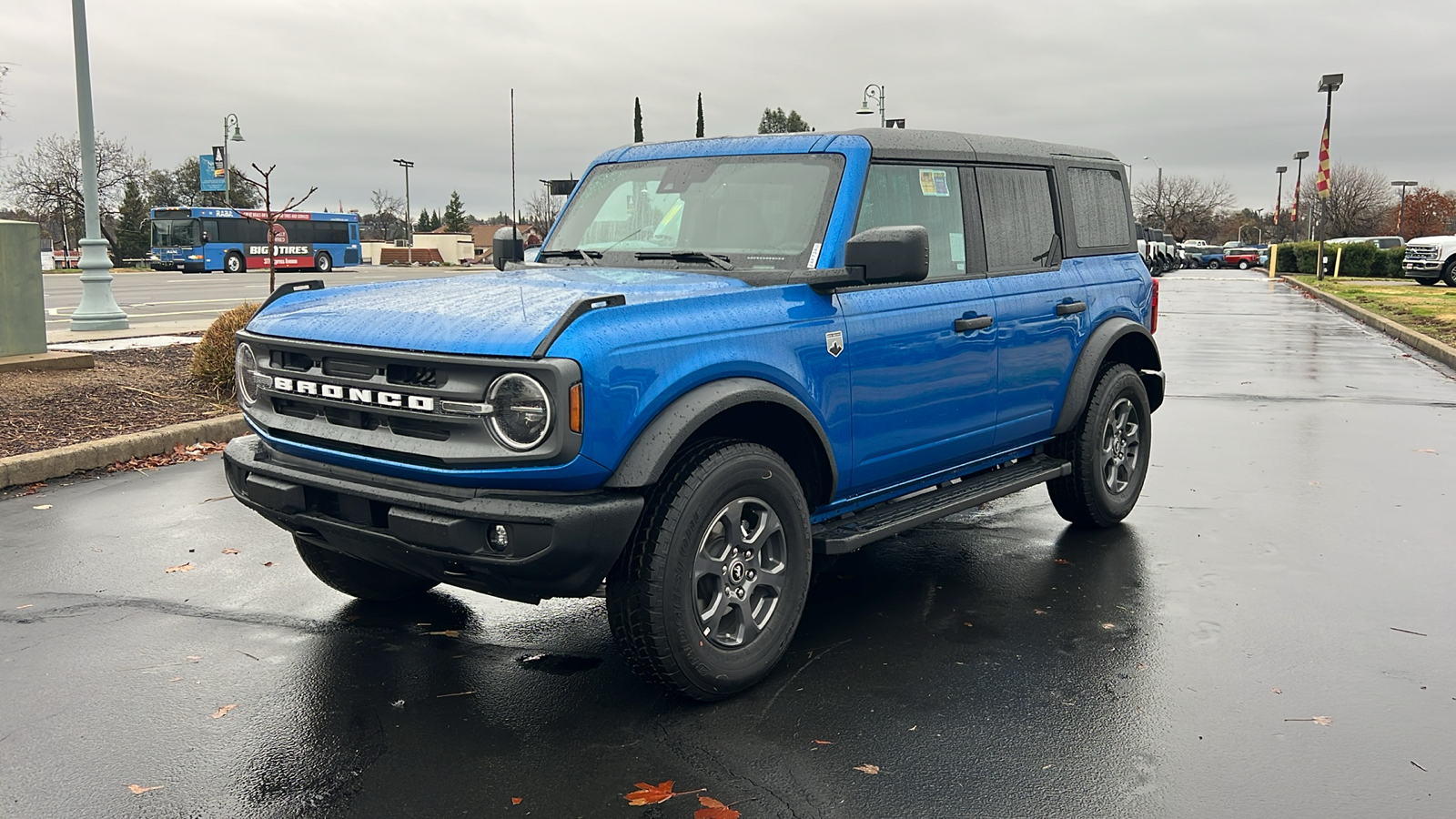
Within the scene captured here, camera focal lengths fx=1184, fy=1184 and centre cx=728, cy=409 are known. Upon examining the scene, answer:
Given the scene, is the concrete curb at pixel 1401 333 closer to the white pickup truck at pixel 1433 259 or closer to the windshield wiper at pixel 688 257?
the white pickup truck at pixel 1433 259

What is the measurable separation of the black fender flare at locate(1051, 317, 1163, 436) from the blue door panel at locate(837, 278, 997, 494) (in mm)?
741

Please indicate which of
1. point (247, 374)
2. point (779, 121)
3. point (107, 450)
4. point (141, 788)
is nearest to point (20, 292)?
point (107, 450)

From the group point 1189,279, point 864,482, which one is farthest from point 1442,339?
point 1189,279

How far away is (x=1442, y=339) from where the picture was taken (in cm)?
1730

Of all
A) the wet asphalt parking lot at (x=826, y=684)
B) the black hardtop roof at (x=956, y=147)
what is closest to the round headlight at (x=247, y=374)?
the wet asphalt parking lot at (x=826, y=684)

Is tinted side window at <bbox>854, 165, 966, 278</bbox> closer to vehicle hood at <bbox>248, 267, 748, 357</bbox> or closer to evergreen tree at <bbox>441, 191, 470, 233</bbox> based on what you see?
vehicle hood at <bbox>248, 267, 748, 357</bbox>

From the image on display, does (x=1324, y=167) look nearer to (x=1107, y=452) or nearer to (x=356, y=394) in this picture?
(x=1107, y=452)

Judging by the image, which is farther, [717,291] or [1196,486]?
[1196,486]

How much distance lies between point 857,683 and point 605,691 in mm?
885

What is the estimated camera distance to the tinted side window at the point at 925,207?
482cm

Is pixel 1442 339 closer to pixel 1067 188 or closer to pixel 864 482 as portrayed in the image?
pixel 1067 188

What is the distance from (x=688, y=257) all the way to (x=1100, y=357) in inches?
92.5

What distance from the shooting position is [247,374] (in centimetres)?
441

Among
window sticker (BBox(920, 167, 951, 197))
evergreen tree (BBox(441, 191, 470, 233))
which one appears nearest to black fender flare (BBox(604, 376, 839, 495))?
window sticker (BBox(920, 167, 951, 197))
